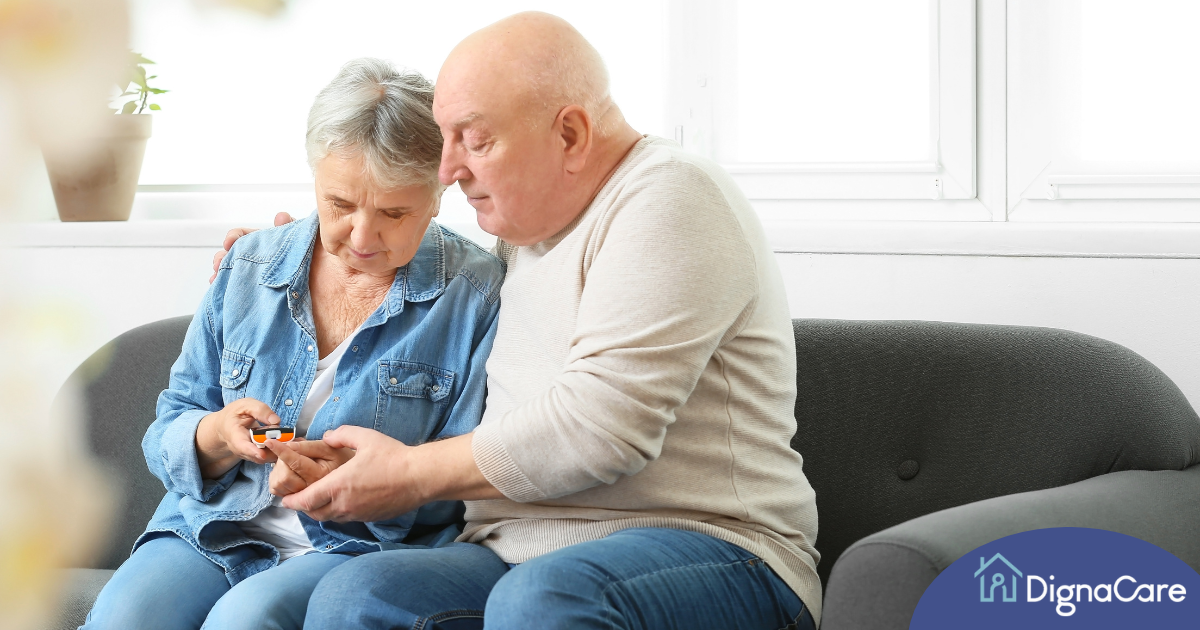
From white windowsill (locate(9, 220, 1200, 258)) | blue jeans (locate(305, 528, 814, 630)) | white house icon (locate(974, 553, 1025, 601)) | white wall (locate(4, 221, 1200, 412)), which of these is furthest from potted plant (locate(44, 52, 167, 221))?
white windowsill (locate(9, 220, 1200, 258))

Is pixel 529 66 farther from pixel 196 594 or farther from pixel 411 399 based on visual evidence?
pixel 196 594

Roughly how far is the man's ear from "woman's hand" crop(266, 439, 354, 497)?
18.9 inches

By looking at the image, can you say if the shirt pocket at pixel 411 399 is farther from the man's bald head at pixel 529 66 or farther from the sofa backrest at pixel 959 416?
the sofa backrest at pixel 959 416

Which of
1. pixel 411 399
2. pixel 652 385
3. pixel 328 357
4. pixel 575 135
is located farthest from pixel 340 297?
pixel 652 385

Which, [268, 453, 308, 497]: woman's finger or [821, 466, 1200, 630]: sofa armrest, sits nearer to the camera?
A: [821, 466, 1200, 630]: sofa armrest

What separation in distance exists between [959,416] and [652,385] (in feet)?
2.07

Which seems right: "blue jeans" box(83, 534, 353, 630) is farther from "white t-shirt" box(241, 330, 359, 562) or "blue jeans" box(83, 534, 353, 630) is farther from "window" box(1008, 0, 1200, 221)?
"window" box(1008, 0, 1200, 221)

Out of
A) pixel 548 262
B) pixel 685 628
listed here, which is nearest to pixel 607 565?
pixel 685 628

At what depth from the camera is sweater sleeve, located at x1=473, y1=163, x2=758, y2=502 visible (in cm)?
117

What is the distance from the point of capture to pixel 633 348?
46.0 inches

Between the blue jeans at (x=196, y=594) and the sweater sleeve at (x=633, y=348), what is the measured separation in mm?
291

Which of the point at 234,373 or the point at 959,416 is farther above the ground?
the point at 234,373

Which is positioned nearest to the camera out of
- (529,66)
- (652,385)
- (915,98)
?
(652,385)

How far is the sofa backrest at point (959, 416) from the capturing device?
146 centimetres
